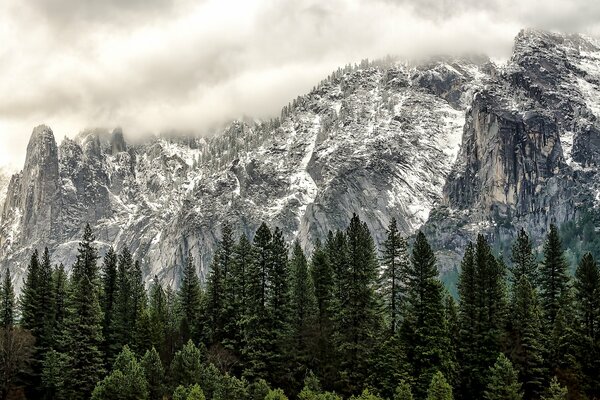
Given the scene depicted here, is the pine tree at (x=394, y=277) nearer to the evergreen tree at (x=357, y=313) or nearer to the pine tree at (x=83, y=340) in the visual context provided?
the evergreen tree at (x=357, y=313)

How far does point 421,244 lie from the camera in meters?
81.4

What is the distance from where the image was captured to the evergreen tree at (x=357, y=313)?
77562mm

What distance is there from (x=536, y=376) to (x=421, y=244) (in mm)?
18636

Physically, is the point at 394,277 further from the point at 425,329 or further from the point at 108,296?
the point at 108,296

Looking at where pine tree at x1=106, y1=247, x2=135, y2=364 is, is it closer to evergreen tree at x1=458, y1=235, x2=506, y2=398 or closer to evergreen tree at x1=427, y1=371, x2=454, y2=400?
evergreen tree at x1=427, y1=371, x2=454, y2=400

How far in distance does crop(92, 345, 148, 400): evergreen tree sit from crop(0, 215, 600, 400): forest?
138 mm

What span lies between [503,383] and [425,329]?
30.2ft

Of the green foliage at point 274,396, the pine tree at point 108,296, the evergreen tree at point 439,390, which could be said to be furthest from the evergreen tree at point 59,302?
the evergreen tree at point 439,390

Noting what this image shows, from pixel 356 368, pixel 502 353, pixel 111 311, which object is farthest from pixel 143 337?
pixel 502 353

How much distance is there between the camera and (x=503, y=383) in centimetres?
7244

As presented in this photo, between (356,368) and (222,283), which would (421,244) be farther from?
(222,283)

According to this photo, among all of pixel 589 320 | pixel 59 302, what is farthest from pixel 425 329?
pixel 59 302

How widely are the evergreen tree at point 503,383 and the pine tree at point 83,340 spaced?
1719 inches

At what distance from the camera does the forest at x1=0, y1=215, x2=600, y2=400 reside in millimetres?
75500
